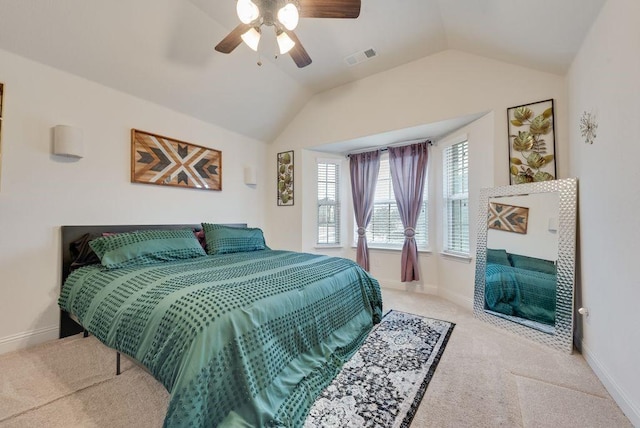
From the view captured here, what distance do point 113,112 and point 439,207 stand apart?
4.11 metres

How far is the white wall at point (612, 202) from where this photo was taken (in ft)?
4.67

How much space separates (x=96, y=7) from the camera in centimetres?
216

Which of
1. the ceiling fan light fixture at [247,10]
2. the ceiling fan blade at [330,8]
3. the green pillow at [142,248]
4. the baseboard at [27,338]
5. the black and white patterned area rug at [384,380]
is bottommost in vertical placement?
the black and white patterned area rug at [384,380]

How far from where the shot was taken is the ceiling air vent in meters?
3.11

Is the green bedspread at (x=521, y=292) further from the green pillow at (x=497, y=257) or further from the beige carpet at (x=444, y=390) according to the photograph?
the beige carpet at (x=444, y=390)

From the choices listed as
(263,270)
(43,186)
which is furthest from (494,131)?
(43,186)

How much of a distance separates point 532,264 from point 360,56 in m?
2.94

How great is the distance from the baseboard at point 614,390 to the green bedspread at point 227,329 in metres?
1.57

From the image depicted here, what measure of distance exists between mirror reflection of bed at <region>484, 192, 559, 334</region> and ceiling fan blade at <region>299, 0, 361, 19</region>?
2285mm

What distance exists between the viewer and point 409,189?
3844 millimetres

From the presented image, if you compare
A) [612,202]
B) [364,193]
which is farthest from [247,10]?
[364,193]

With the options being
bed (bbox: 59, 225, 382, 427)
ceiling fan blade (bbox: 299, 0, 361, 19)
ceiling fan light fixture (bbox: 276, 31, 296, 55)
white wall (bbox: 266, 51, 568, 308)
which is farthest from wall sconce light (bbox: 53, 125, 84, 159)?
white wall (bbox: 266, 51, 568, 308)

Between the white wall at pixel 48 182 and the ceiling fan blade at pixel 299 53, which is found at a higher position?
the ceiling fan blade at pixel 299 53

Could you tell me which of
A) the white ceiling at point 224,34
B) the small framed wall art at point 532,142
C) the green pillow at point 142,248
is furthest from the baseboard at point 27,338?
→ the small framed wall art at point 532,142
